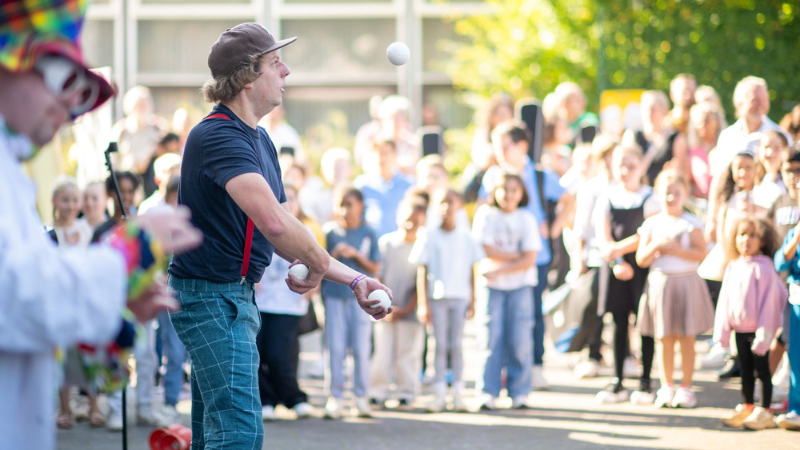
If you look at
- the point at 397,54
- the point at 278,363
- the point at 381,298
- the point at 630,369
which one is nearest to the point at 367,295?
the point at 381,298

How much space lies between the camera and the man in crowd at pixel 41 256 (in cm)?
194

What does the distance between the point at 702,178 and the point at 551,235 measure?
1611 mm

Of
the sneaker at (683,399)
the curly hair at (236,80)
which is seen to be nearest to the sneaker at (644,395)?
the sneaker at (683,399)

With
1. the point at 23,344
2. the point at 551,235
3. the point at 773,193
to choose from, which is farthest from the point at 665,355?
the point at 23,344

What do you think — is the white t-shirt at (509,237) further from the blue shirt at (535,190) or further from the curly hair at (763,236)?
the curly hair at (763,236)

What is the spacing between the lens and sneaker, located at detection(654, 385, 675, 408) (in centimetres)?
701

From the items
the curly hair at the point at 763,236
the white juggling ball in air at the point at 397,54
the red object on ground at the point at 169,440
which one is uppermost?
the white juggling ball in air at the point at 397,54

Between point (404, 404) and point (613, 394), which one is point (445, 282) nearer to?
point (404, 404)

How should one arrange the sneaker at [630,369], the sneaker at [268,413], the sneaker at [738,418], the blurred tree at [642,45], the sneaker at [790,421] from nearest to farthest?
the sneaker at [790,421] → the sneaker at [738,418] → the sneaker at [268,413] → the sneaker at [630,369] → the blurred tree at [642,45]

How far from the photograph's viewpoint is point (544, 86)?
16.1 meters

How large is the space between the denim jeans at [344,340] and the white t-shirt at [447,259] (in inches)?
22.3

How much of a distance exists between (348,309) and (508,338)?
4.03ft

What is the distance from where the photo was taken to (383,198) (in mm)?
8711

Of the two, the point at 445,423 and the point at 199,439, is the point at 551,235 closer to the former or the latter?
the point at 445,423
